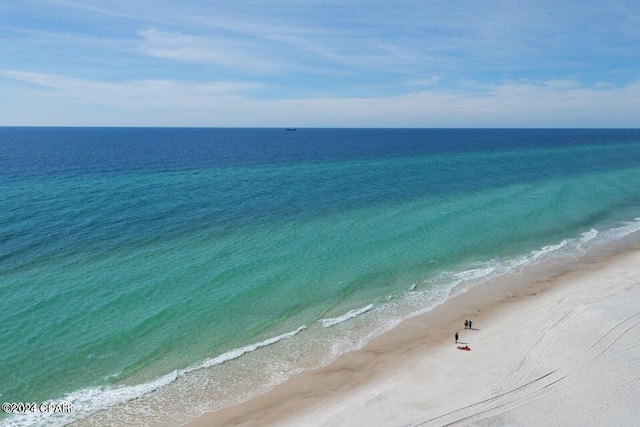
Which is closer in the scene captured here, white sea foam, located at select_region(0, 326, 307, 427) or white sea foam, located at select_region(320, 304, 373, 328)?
white sea foam, located at select_region(0, 326, 307, 427)

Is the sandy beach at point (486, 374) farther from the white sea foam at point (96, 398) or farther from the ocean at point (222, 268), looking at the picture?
the white sea foam at point (96, 398)

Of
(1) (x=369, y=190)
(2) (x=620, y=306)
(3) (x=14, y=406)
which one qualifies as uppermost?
(1) (x=369, y=190)

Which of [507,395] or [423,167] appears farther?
[423,167]

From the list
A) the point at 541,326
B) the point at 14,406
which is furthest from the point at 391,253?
the point at 14,406

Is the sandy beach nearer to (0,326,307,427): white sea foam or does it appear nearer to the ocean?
the ocean

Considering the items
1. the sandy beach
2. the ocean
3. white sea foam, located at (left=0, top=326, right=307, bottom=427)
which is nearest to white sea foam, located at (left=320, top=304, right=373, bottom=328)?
the ocean

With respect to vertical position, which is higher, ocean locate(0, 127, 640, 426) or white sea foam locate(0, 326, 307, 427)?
ocean locate(0, 127, 640, 426)

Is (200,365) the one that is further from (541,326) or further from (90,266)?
(541,326)
